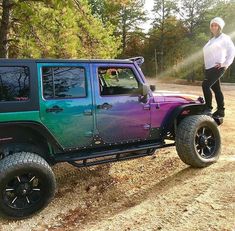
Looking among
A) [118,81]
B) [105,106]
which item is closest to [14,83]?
[105,106]

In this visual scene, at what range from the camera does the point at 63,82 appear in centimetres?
502

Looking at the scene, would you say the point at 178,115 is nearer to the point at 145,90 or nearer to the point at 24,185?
the point at 145,90

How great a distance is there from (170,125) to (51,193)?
7.27 feet

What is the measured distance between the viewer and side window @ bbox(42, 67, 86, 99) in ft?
16.0

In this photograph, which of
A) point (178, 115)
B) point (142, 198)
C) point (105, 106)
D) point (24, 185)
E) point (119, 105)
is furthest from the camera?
point (178, 115)

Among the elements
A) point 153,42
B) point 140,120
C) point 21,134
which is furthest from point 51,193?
point 153,42

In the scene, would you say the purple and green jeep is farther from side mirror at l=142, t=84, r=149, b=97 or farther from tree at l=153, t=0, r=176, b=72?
tree at l=153, t=0, r=176, b=72

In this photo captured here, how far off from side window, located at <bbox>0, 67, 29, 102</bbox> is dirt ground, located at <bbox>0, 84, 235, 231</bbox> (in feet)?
4.86

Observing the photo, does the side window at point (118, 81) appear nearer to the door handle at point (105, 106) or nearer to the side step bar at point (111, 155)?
the door handle at point (105, 106)

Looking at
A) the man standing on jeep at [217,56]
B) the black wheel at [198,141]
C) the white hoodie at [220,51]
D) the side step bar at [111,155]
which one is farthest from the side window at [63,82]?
the white hoodie at [220,51]

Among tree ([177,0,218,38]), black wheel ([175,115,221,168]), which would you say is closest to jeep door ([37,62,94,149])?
black wheel ([175,115,221,168])

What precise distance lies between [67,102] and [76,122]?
0.29 meters

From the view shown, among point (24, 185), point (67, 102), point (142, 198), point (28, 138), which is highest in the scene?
point (67, 102)

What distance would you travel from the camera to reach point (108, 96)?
5266 millimetres
